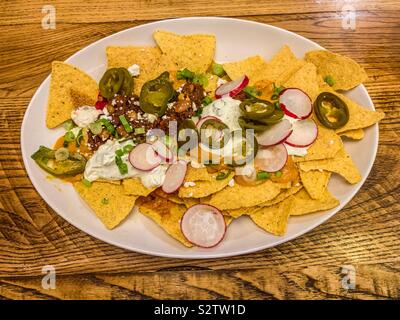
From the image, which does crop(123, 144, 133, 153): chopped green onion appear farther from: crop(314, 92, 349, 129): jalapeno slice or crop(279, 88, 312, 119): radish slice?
crop(314, 92, 349, 129): jalapeno slice

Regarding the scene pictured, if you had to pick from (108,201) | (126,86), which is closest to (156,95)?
(126,86)

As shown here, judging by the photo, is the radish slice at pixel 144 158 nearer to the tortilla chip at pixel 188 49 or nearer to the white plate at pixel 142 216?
the white plate at pixel 142 216

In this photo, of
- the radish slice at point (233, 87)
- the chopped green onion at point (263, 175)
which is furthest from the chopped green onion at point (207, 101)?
the chopped green onion at point (263, 175)

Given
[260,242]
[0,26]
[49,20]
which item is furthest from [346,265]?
[0,26]

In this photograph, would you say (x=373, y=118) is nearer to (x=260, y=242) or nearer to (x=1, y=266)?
(x=260, y=242)

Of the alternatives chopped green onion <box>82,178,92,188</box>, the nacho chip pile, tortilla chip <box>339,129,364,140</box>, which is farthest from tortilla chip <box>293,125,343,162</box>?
chopped green onion <box>82,178,92,188</box>

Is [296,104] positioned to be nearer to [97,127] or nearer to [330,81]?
[330,81]
